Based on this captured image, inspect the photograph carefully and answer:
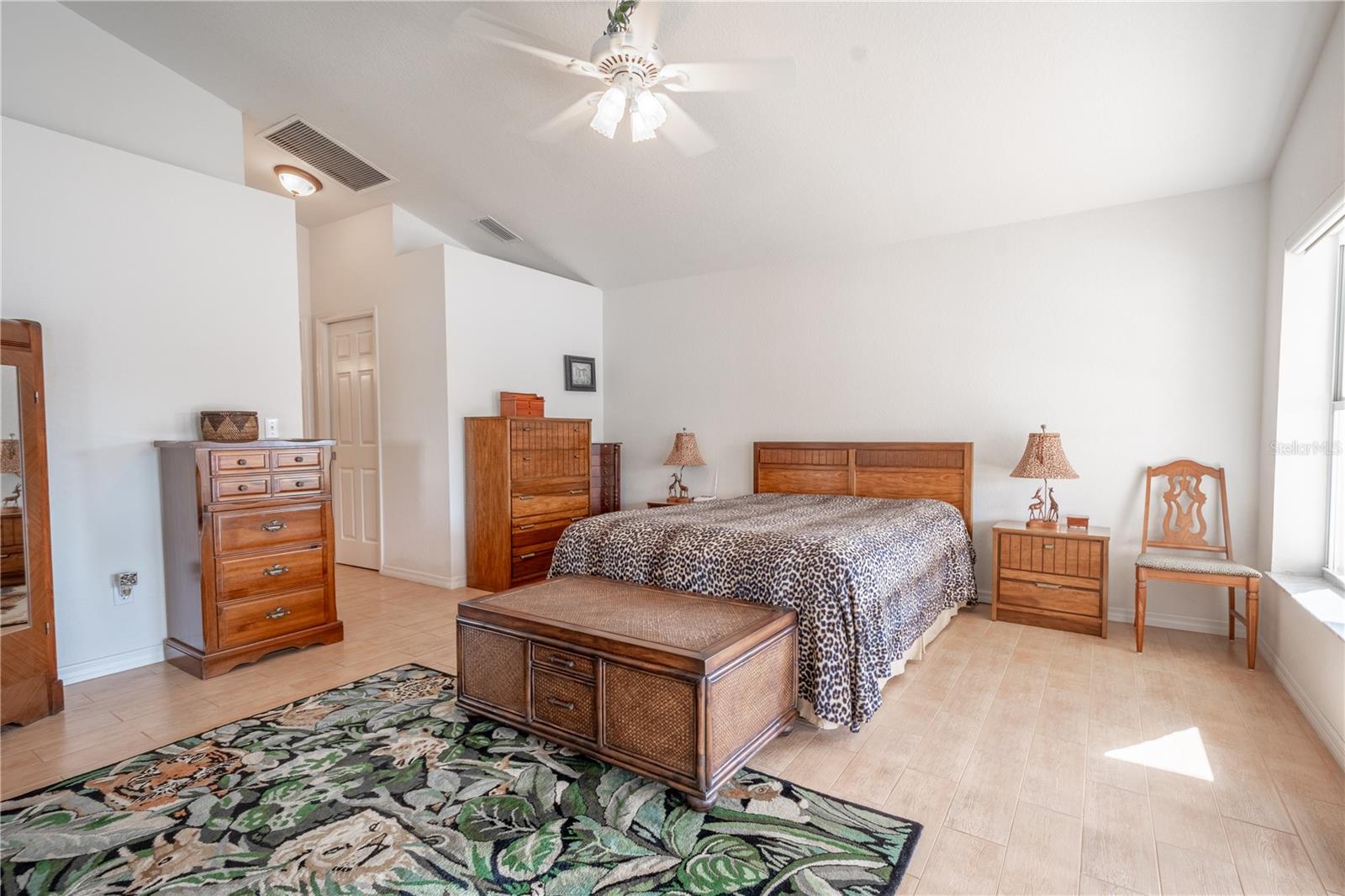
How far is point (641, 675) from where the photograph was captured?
6.79 feet

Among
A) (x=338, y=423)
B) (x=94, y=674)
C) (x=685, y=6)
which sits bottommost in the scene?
(x=94, y=674)

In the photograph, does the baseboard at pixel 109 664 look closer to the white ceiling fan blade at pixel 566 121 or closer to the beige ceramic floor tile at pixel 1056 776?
the white ceiling fan blade at pixel 566 121

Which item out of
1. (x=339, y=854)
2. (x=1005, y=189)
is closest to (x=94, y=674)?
(x=339, y=854)

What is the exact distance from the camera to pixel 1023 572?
12.6 feet

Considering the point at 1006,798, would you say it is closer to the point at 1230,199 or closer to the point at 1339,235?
the point at 1339,235

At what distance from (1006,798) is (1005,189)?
3457 millimetres

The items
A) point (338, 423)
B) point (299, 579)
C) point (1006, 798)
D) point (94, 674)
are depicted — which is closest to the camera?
point (1006, 798)

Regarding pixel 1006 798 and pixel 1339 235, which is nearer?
pixel 1006 798

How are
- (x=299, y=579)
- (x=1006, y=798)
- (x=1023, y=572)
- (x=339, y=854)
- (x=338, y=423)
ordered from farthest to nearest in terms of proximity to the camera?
(x=338, y=423) < (x=1023, y=572) < (x=299, y=579) < (x=1006, y=798) < (x=339, y=854)

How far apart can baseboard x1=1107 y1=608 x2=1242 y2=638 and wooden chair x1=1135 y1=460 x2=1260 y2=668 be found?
160 mm

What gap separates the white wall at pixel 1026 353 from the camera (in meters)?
3.64

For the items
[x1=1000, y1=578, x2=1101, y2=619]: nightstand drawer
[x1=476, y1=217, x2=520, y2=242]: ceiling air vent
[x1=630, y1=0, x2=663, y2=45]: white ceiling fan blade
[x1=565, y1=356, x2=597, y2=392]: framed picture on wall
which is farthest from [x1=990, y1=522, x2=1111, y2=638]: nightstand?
[x1=476, y1=217, x2=520, y2=242]: ceiling air vent

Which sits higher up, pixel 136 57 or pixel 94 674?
pixel 136 57

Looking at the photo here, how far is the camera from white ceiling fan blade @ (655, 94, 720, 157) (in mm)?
2969
